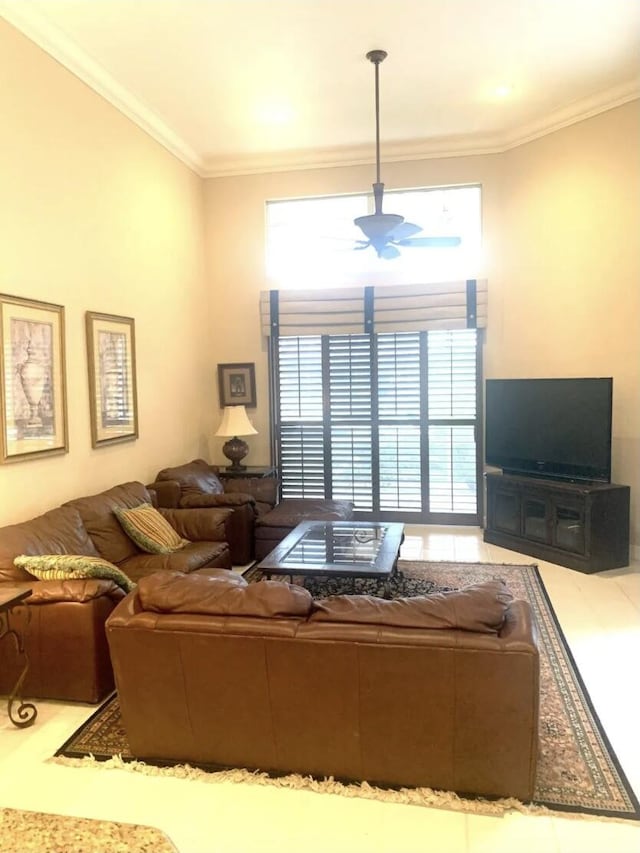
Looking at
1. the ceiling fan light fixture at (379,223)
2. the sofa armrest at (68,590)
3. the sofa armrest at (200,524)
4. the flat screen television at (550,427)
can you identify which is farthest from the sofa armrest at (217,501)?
the flat screen television at (550,427)

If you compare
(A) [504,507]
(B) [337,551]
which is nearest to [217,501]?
(B) [337,551]

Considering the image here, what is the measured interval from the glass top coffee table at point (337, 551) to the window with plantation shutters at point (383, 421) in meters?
1.87

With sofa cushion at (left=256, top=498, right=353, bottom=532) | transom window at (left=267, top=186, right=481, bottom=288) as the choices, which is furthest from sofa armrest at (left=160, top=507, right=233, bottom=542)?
transom window at (left=267, top=186, right=481, bottom=288)

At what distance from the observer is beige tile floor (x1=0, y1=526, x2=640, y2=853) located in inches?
84.0

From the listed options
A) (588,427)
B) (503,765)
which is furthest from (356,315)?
(503,765)

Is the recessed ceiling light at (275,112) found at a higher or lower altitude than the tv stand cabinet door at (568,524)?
higher

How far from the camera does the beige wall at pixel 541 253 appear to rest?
537 centimetres

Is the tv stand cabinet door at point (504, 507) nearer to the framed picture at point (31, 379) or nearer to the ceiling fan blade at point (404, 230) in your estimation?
the ceiling fan blade at point (404, 230)

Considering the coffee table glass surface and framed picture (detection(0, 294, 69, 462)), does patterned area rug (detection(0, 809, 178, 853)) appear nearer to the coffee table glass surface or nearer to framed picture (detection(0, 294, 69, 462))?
the coffee table glass surface

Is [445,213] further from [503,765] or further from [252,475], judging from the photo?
[503,765]

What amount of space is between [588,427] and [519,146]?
2.93 metres

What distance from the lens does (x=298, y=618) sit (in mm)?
2355

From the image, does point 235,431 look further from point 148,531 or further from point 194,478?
point 148,531

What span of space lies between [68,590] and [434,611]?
1839 millimetres
